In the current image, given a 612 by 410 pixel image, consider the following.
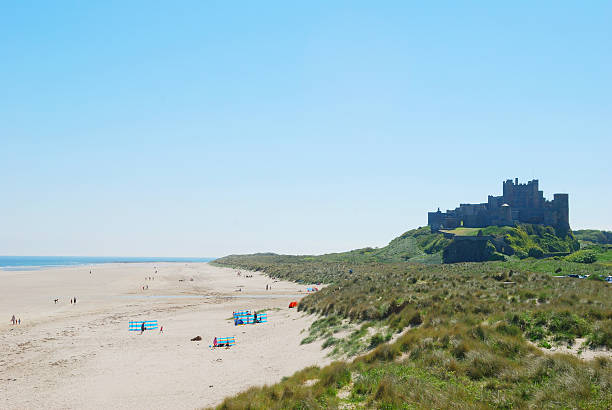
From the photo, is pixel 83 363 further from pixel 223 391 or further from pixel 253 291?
pixel 253 291

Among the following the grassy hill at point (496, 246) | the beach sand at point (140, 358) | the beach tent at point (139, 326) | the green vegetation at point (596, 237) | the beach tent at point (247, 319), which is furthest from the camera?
the green vegetation at point (596, 237)

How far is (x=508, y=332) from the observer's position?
14297 mm

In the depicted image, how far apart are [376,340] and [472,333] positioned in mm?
4585

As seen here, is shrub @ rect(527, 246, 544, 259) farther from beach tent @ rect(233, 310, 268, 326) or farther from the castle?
beach tent @ rect(233, 310, 268, 326)

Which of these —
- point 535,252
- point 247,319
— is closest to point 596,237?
point 535,252

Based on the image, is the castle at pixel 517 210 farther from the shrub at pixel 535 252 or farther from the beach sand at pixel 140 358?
the beach sand at pixel 140 358

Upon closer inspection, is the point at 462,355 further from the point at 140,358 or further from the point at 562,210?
the point at 562,210

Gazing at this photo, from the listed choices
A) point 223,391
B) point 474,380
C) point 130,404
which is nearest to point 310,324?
point 223,391

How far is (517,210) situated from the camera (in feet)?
329

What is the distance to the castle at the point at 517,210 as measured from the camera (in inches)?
3664

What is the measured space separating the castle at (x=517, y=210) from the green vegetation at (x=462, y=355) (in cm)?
7642

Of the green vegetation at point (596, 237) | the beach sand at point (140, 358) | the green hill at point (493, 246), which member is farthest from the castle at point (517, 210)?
the beach sand at point (140, 358)

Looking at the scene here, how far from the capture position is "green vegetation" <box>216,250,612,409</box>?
977cm

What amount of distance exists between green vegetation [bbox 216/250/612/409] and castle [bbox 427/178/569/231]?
76.4 meters
